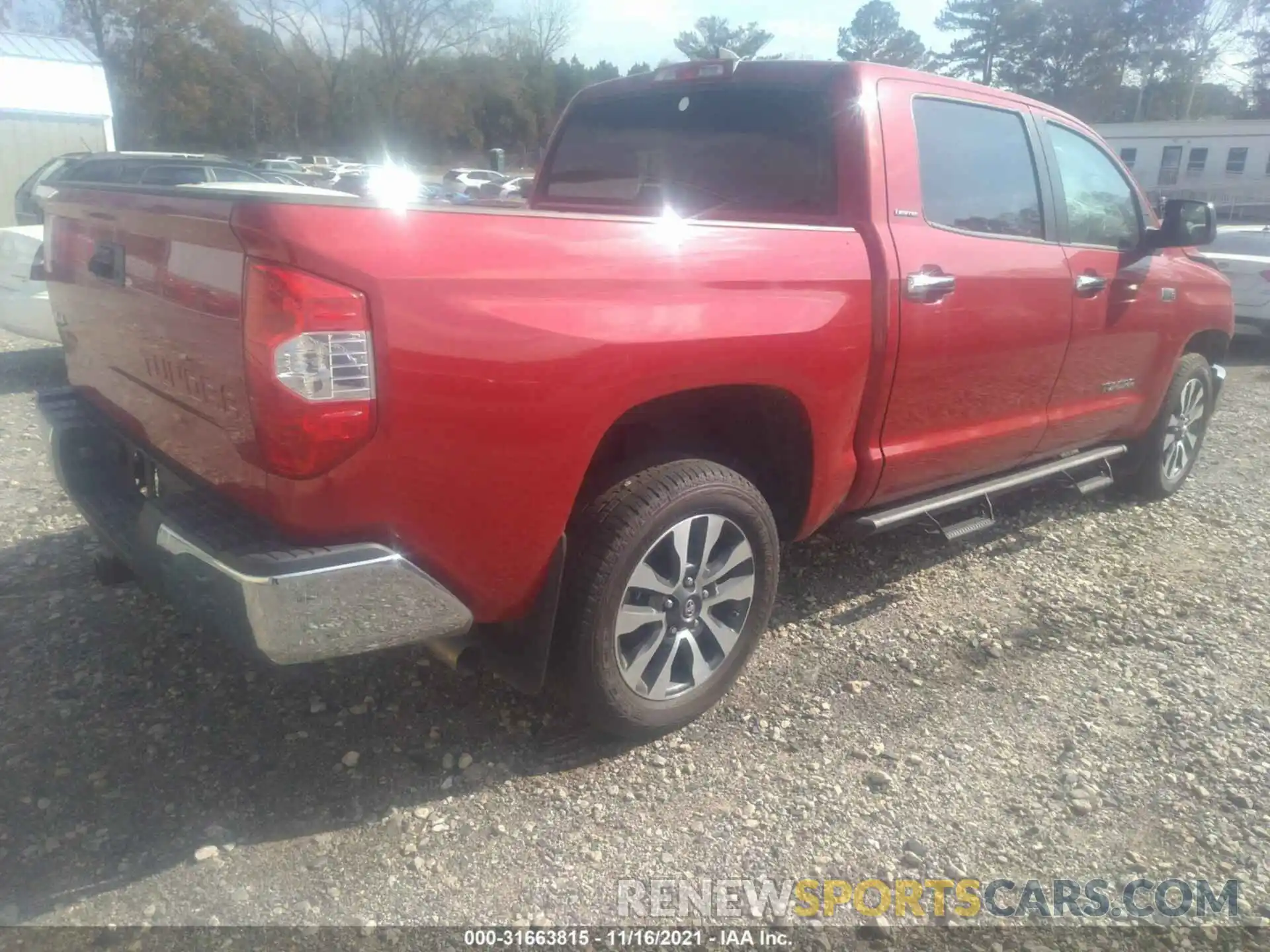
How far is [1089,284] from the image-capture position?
13.4 feet

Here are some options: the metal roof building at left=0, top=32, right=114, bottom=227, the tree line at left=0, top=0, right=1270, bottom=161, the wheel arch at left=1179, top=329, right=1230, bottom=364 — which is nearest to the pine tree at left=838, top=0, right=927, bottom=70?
the tree line at left=0, top=0, right=1270, bottom=161

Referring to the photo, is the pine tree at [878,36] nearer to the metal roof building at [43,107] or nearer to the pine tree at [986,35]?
the pine tree at [986,35]

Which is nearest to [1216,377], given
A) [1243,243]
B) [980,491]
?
[980,491]

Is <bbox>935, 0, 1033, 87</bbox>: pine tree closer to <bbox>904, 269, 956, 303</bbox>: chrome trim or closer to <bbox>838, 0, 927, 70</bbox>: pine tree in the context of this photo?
<bbox>838, 0, 927, 70</bbox>: pine tree

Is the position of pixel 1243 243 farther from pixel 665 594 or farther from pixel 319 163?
pixel 319 163

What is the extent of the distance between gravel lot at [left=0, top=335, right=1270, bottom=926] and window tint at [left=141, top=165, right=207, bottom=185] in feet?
23.2

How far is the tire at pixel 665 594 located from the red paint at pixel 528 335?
160 millimetres

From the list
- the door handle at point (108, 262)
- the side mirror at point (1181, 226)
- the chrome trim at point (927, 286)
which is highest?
the side mirror at point (1181, 226)

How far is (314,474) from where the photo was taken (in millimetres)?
2080

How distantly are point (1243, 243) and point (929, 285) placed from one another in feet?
32.9

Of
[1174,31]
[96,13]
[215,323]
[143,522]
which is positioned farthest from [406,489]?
[1174,31]

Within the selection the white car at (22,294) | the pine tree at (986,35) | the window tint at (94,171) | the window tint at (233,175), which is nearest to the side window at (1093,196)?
the white car at (22,294)

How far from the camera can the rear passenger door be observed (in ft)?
10.8

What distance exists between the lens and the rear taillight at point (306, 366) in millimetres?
1982
